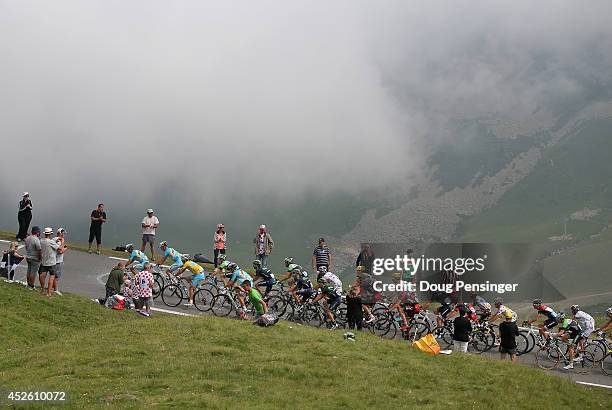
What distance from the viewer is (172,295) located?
30.7 metres

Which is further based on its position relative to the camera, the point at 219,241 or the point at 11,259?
the point at 219,241

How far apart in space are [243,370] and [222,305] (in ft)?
33.0

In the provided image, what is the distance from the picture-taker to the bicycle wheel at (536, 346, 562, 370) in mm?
26913

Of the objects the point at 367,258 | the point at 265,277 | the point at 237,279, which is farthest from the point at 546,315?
the point at 237,279

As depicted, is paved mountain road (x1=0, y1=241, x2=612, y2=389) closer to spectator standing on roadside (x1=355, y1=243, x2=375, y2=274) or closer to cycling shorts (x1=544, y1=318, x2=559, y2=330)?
cycling shorts (x1=544, y1=318, x2=559, y2=330)

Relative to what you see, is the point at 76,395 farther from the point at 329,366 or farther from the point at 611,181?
the point at 611,181

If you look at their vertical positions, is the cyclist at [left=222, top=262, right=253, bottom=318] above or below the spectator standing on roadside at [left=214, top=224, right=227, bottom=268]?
below

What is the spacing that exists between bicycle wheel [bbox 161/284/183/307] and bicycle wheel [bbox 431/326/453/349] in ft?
32.6

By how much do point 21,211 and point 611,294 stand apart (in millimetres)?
99150

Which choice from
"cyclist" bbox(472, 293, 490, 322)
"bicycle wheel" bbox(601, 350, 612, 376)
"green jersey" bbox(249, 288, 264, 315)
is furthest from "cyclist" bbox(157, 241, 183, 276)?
"bicycle wheel" bbox(601, 350, 612, 376)

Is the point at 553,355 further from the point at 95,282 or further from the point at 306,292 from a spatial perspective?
the point at 95,282

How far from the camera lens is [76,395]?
16703mm

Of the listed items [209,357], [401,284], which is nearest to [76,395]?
[209,357]

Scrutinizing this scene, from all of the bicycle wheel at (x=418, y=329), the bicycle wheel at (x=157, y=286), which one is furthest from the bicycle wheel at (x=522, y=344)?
the bicycle wheel at (x=157, y=286)
